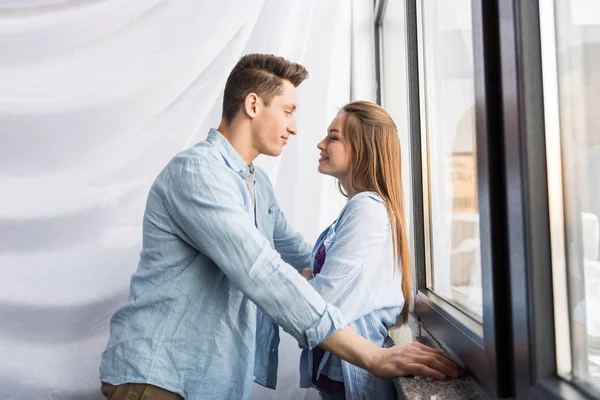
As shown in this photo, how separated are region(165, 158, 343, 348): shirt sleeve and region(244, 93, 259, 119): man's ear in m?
0.29

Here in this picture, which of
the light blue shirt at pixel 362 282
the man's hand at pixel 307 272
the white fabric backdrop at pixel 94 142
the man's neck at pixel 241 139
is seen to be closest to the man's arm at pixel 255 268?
the light blue shirt at pixel 362 282

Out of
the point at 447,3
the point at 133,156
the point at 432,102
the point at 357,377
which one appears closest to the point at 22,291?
the point at 133,156

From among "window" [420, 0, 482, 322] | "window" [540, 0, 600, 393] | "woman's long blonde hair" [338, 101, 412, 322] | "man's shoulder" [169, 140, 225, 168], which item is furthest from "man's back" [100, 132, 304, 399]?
"window" [540, 0, 600, 393]

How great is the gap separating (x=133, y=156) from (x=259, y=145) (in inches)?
18.6

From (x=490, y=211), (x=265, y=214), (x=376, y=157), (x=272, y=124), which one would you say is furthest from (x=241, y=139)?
(x=490, y=211)

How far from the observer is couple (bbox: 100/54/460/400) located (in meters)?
0.89

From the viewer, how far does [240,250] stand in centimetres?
92

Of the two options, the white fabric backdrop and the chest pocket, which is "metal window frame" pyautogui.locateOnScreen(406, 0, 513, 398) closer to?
the chest pocket

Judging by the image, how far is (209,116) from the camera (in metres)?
1.67

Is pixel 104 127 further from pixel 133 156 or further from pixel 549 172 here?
pixel 549 172

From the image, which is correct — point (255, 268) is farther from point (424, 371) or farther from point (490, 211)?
point (490, 211)

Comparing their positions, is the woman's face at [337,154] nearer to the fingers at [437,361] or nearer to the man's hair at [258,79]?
the man's hair at [258,79]

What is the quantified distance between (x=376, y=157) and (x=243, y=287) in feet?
1.46

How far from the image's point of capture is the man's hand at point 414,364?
31.4 inches
